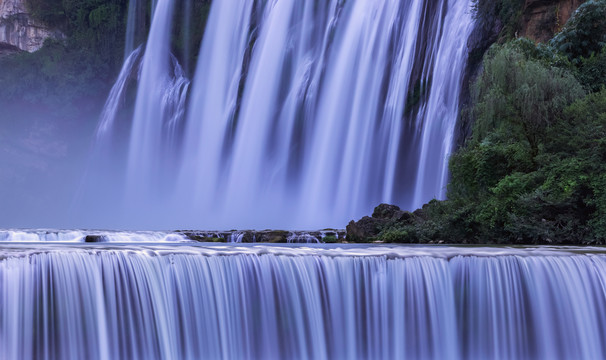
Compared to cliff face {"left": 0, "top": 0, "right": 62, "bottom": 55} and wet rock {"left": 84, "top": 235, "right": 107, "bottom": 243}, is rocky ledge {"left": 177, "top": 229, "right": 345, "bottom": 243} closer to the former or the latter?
wet rock {"left": 84, "top": 235, "right": 107, "bottom": 243}

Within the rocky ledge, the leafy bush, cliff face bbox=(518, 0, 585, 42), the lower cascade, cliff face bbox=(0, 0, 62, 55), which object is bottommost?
the lower cascade

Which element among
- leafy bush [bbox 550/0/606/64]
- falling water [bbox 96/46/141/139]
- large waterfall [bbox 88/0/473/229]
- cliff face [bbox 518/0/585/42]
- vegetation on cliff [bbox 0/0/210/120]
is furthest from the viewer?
vegetation on cliff [bbox 0/0/210/120]

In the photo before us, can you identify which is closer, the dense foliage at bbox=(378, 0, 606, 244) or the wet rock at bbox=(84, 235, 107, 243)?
the dense foliage at bbox=(378, 0, 606, 244)

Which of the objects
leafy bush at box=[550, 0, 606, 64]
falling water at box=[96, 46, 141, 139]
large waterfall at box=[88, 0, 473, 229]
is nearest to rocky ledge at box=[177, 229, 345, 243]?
large waterfall at box=[88, 0, 473, 229]

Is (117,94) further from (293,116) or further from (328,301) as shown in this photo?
(328,301)

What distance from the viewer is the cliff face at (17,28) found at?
173 feet

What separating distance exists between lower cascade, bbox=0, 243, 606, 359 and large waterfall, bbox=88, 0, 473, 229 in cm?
1547

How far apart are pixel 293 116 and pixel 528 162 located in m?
19.6

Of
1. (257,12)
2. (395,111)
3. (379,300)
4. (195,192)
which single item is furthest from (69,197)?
(379,300)

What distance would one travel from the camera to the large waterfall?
1130 inches

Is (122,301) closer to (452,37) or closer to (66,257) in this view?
(66,257)

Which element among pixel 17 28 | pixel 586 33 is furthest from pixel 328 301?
pixel 17 28

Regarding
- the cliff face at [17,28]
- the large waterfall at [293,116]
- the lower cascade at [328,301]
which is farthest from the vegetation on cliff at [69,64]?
the lower cascade at [328,301]

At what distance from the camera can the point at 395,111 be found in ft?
98.0
